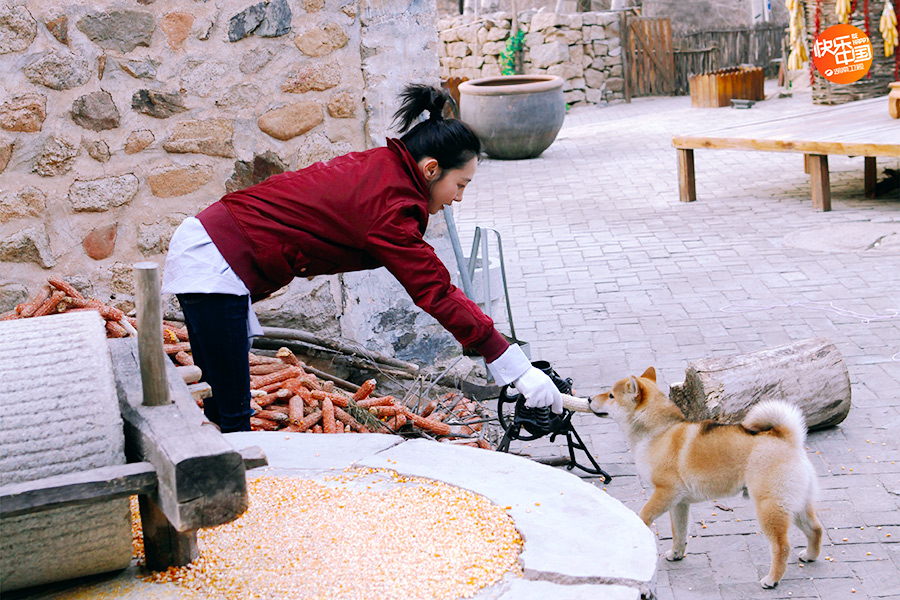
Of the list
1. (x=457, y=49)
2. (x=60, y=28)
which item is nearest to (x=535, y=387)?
(x=60, y=28)

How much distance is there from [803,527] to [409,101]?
207cm

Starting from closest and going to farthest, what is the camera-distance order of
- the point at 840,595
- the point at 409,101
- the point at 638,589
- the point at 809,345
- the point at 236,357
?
the point at 638,589, the point at 840,595, the point at 236,357, the point at 409,101, the point at 809,345

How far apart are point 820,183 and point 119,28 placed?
21.0 feet

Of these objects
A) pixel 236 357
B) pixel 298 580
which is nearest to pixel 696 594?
pixel 298 580

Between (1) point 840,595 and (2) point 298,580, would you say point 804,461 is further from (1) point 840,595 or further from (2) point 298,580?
(2) point 298,580

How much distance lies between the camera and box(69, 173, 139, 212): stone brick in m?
4.55

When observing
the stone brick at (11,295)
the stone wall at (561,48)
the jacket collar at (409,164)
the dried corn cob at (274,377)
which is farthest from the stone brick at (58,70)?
the stone wall at (561,48)

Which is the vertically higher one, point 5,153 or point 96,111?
point 96,111

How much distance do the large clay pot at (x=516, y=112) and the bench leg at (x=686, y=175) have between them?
3.42 m

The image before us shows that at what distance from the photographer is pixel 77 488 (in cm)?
198

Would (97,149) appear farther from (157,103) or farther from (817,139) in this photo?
(817,139)

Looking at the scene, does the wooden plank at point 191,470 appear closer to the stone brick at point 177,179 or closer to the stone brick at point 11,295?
the stone brick at point 11,295

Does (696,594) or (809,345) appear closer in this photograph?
(696,594)

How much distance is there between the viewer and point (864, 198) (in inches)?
360
